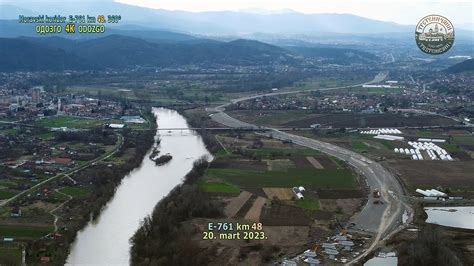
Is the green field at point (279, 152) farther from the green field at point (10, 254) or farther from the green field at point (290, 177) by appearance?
the green field at point (10, 254)

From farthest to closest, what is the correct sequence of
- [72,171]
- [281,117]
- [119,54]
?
[119,54] < [281,117] < [72,171]

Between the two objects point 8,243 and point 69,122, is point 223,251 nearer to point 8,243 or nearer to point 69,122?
point 8,243

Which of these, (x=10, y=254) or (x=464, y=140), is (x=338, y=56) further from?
(x=10, y=254)

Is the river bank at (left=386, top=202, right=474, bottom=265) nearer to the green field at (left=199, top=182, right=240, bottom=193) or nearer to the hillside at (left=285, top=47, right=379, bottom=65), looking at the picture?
the green field at (left=199, top=182, right=240, bottom=193)

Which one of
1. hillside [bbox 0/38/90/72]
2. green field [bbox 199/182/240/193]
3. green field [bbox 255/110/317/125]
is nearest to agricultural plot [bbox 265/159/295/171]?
green field [bbox 199/182/240/193]

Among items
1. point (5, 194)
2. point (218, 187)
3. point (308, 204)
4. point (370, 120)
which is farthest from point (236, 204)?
point (370, 120)

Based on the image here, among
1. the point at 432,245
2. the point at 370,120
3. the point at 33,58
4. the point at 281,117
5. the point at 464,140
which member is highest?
the point at 432,245

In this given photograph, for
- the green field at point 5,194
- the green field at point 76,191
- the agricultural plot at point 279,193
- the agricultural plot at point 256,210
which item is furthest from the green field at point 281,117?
the green field at point 5,194

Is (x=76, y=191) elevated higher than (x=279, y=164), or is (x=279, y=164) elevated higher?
(x=279, y=164)
